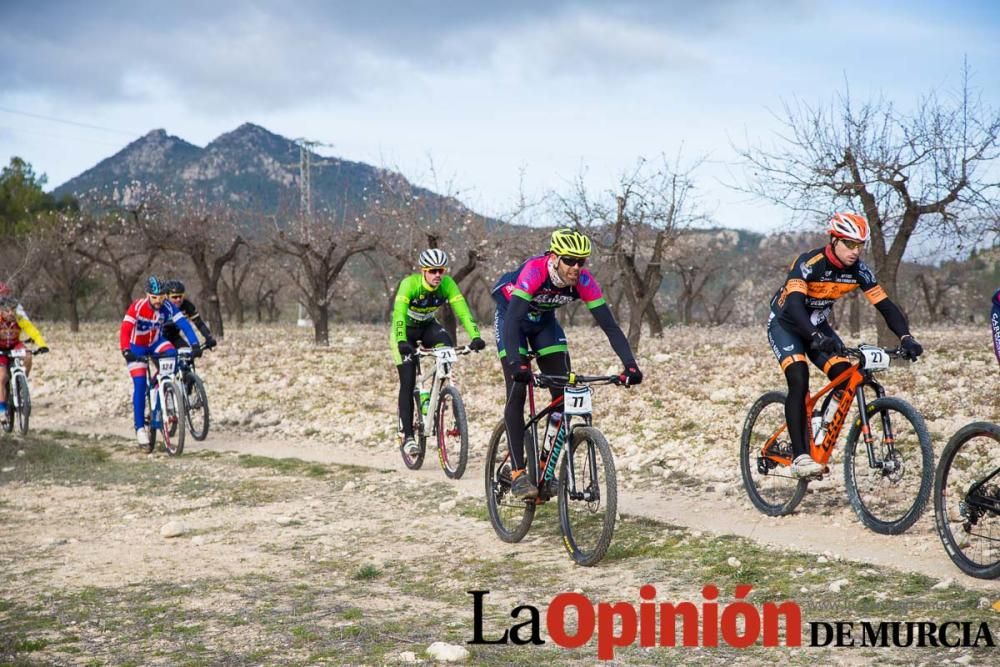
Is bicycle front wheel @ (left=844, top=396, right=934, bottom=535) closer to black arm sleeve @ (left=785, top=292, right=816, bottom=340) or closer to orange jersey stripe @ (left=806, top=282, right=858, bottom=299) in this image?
black arm sleeve @ (left=785, top=292, right=816, bottom=340)

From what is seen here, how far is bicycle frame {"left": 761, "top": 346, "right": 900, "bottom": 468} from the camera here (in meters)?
6.53

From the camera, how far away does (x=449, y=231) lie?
3041 cm

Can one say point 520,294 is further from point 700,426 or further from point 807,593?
point 700,426

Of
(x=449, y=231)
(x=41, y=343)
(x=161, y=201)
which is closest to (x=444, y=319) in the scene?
(x=449, y=231)

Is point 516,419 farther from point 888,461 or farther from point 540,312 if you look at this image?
point 888,461

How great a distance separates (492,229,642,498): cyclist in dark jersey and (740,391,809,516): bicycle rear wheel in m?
1.74

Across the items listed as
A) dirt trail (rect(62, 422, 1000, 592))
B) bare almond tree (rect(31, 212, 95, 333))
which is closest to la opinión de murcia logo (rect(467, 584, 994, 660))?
dirt trail (rect(62, 422, 1000, 592))

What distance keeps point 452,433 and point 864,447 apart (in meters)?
4.59

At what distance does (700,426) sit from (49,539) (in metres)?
7.41

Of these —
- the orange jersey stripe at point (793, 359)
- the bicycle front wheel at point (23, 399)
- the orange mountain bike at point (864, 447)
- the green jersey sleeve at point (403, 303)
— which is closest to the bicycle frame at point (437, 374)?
the green jersey sleeve at point (403, 303)

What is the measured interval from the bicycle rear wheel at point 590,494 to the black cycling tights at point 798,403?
5.18ft

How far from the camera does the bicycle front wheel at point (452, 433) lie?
9.80 m

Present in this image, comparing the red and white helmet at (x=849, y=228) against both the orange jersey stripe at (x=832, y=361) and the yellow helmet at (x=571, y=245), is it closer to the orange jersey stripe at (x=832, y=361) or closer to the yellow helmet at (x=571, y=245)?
the orange jersey stripe at (x=832, y=361)

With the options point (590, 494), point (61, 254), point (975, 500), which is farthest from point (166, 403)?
point (61, 254)
